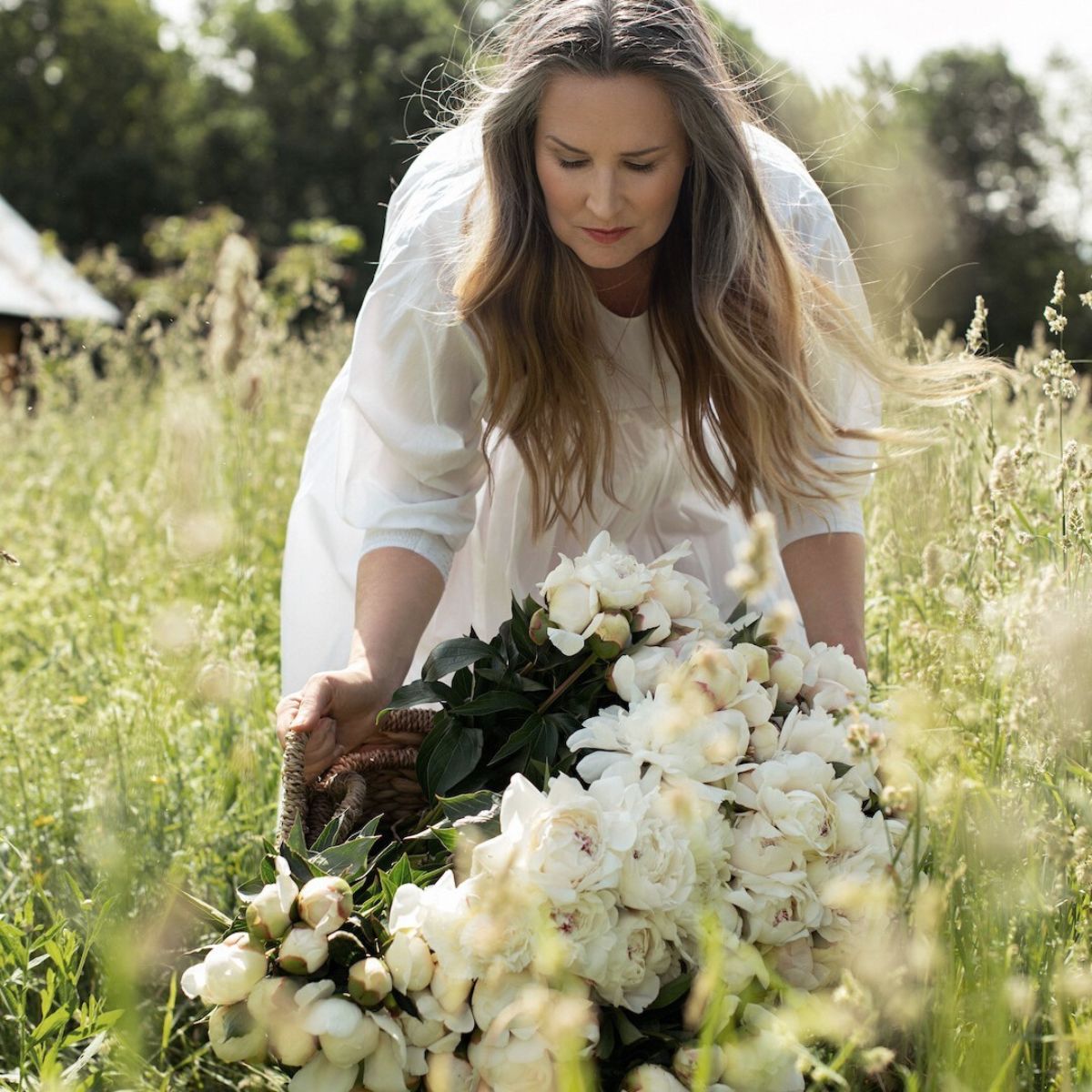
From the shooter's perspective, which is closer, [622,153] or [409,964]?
[409,964]

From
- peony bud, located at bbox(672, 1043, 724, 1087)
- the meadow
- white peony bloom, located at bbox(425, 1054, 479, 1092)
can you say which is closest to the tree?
the meadow

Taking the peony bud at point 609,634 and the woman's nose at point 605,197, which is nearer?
the peony bud at point 609,634

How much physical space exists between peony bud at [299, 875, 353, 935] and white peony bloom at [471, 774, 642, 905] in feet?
0.42

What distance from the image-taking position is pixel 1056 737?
1182 mm

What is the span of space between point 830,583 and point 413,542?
2.22 ft

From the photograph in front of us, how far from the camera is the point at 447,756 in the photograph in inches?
60.6

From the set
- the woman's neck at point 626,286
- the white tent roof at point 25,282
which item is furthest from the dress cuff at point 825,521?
the white tent roof at point 25,282

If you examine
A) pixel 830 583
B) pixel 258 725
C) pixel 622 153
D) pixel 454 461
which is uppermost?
pixel 622 153

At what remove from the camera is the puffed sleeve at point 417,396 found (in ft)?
6.62

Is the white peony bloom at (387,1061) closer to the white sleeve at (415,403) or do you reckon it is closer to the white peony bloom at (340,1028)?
the white peony bloom at (340,1028)

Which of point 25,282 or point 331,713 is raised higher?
point 25,282

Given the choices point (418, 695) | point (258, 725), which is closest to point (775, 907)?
point (418, 695)

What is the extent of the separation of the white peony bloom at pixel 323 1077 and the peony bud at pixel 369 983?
7cm

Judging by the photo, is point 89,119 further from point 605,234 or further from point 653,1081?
point 653,1081
